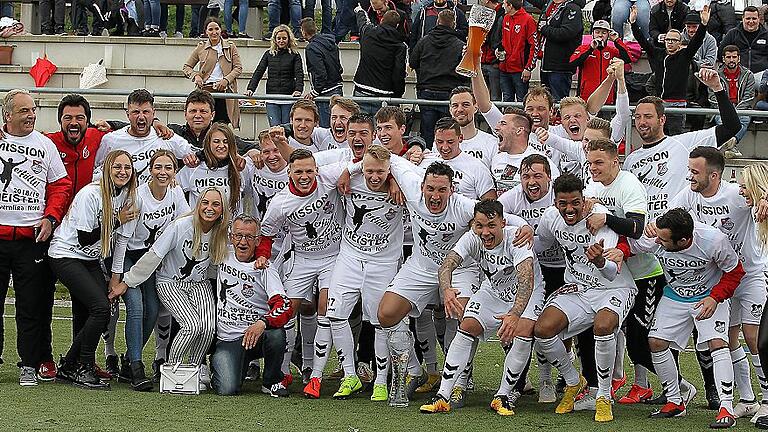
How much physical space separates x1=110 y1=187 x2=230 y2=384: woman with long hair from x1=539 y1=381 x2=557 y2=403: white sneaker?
257cm

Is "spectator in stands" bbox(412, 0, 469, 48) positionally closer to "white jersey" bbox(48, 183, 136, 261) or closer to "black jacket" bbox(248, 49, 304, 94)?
"black jacket" bbox(248, 49, 304, 94)

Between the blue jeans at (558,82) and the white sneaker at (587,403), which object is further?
the blue jeans at (558,82)

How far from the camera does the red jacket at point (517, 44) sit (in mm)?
14562

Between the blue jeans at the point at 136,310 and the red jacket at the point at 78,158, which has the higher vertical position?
the red jacket at the point at 78,158

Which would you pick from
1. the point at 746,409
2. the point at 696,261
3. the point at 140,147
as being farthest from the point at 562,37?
the point at 746,409

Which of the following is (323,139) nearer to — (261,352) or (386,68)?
(261,352)

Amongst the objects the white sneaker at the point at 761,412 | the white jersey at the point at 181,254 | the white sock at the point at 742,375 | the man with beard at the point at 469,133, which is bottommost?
the white sneaker at the point at 761,412

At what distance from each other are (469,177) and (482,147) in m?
0.46

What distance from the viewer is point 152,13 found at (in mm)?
18047

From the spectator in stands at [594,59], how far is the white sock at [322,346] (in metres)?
5.78

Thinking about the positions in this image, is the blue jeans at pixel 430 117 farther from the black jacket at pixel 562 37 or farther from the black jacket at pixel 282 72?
the black jacket at pixel 282 72

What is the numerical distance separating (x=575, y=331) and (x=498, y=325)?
0.55 m

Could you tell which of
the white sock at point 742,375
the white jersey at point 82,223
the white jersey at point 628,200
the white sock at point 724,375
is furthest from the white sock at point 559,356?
the white jersey at point 82,223

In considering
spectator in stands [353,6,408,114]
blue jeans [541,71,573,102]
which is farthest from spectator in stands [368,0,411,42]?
Answer: blue jeans [541,71,573,102]
